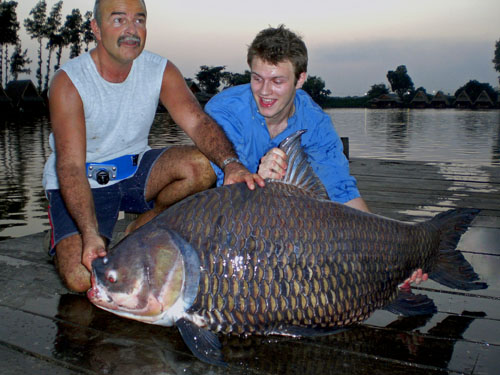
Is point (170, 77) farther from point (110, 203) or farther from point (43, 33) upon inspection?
point (43, 33)

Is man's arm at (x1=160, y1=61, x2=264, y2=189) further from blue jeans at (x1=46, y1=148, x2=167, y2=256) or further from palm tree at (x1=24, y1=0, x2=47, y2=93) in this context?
palm tree at (x1=24, y1=0, x2=47, y2=93)

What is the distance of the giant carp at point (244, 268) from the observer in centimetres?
236

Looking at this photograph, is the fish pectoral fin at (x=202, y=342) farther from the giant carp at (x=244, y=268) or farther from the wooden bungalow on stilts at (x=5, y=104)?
the wooden bungalow on stilts at (x=5, y=104)

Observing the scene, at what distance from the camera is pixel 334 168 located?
3947 mm

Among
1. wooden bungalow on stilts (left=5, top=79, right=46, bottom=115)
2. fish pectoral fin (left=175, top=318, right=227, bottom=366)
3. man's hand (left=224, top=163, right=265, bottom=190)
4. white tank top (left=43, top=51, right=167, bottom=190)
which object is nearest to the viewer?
fish pectoral fin (left=175, top=318, right=227, bottom=366)

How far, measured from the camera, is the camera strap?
3.92 m

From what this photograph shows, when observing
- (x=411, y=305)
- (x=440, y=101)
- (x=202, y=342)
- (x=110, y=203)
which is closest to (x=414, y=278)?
(x=411, y=305)

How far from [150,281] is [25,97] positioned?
62.8 meters

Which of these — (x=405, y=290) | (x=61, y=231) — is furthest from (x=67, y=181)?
(x=405, y=290)

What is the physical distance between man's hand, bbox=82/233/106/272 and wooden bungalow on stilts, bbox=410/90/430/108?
164 meters

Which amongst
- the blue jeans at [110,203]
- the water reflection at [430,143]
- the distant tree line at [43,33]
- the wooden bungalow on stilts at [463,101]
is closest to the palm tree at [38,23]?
the distant tree line at [43,33]

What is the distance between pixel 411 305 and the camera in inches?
112

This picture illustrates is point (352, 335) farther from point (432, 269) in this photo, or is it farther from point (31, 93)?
point (31, 93)

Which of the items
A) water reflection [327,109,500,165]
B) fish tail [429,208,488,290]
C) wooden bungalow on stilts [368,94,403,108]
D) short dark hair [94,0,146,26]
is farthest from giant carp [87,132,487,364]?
wooden bungalow on stilts [368,94,403,108]
